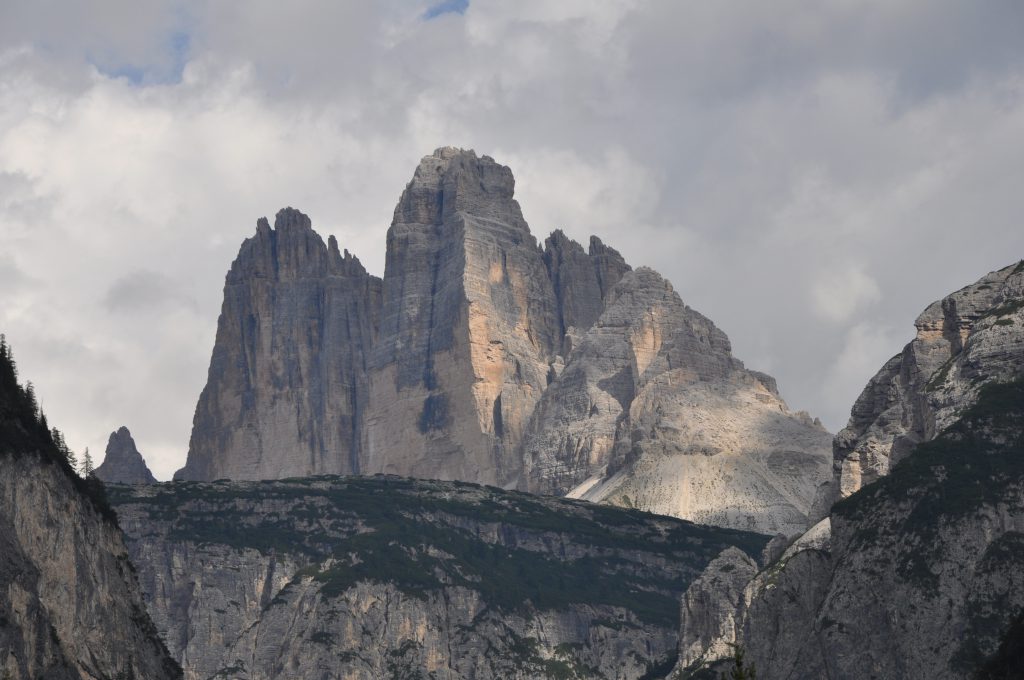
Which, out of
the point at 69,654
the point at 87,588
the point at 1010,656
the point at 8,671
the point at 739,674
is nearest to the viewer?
the point at 739,674

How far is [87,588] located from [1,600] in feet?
84.9

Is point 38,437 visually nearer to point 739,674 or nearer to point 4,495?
point 4,495

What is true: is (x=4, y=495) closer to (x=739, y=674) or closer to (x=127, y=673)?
(x=127, y=673)

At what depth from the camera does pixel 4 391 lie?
651ft

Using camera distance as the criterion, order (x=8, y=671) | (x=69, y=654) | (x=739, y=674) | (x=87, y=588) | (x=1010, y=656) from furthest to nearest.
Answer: (x=87, y=588) → (x=69, y=654) → (x=8, y=671) → (x=1010, y=656) → (x=739, y=674)

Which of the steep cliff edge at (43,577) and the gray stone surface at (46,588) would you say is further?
the steep cliff edge at (43,577)

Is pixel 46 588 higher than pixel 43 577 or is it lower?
lower

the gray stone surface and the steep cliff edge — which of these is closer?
the gray stone surface

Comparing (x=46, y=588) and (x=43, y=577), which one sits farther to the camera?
(x=43, y=577)

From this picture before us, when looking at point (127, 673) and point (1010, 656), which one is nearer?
point (1010, 656)

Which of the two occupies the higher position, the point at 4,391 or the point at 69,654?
the point at 4,391

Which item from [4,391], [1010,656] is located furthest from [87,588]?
[1010,656]

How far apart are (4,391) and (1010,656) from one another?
87.9 meters

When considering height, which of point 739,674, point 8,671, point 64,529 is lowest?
point 739,674
